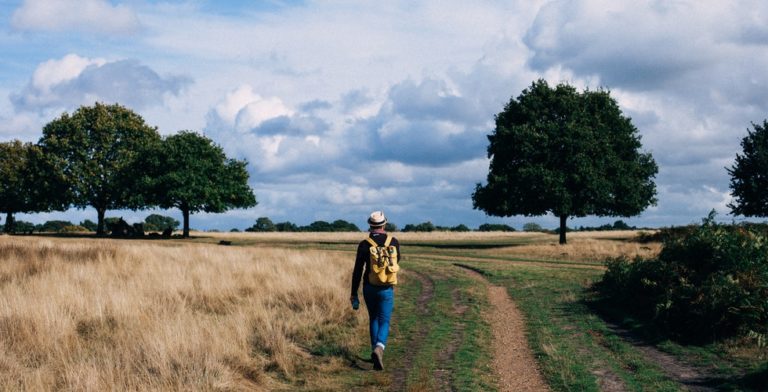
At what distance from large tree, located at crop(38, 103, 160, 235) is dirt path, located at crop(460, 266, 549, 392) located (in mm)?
51485

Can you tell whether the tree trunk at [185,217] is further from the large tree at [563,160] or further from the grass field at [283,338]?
the grass field at [283,338]

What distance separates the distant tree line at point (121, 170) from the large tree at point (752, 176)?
46783 millimetres

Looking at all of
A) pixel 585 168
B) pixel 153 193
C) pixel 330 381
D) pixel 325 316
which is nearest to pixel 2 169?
pixel 153 193

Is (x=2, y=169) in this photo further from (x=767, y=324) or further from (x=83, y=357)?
(x=767, y=324)

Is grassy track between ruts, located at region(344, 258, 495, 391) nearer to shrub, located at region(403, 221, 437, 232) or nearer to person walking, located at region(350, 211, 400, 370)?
person walking, located at region(350, 211, 400, 370)

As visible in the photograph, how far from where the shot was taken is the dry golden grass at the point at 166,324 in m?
9.82

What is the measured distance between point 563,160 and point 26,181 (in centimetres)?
5445

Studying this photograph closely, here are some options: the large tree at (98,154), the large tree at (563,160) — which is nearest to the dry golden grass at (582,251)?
the large tree at (563,160)

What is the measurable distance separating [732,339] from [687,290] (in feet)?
6.75

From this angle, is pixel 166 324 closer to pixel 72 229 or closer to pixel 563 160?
pixel 563 160

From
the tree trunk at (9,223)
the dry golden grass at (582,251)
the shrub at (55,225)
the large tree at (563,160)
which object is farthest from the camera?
the shrub at (55,225)

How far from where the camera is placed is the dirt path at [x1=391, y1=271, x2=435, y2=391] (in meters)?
10.1

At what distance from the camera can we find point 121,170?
205 feet

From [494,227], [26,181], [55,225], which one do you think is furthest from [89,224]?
[494,227]
